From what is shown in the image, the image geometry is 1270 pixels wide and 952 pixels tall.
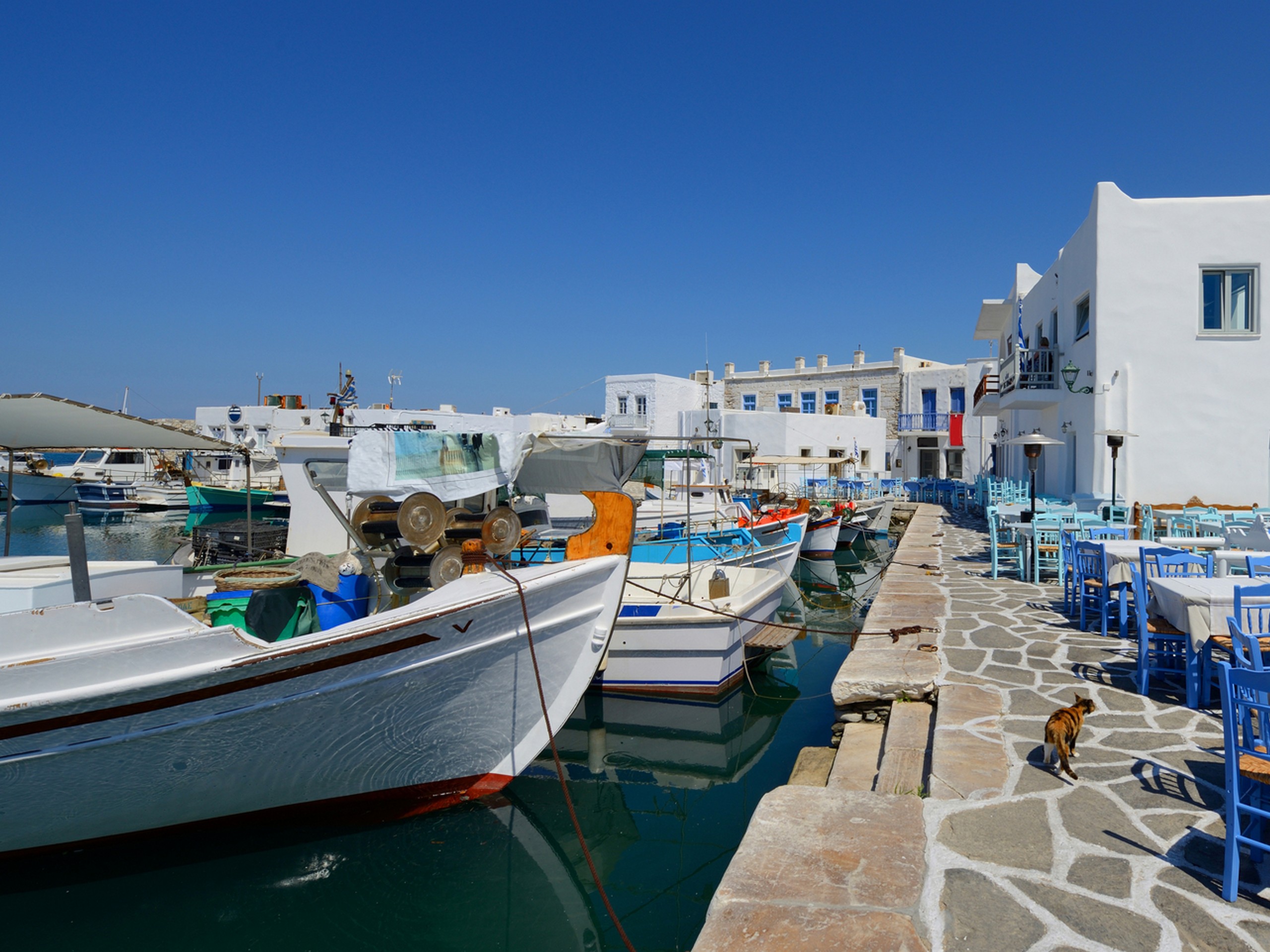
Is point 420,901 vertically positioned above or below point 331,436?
below

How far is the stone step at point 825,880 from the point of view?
2871 mm

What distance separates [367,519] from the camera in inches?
265

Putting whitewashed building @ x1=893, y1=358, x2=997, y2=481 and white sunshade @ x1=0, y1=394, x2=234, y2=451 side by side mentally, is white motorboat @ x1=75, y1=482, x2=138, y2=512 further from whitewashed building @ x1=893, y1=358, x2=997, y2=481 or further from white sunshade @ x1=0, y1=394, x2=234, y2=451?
whitewashed building @ x1=893, y1=358, x2=997, y2=481

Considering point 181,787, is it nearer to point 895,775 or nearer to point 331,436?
point 895,775

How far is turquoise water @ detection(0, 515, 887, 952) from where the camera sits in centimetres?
457

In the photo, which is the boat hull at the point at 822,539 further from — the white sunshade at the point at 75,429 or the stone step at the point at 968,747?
the white sunshade at the point at 75,429

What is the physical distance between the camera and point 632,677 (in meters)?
8.61

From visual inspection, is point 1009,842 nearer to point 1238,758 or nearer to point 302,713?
point 1238,758

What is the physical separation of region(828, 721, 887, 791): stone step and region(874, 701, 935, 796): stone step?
0.14 m

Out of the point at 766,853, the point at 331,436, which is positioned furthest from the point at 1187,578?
the point at 331,436

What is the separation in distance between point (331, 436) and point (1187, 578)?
1319cm

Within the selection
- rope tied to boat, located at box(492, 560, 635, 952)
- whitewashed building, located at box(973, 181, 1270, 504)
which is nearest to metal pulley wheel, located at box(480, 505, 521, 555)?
rope tied to boat, located at box(492, 560, 635, 952)

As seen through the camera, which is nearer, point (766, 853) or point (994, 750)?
point (766, 853)

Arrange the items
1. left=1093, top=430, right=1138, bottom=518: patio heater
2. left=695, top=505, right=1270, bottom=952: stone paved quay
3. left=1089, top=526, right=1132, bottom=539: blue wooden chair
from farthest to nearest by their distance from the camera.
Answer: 1. left=1093, top=430, right=1138, bottom=518: patio heater
2. left=1089, top=526, right=1132, bottom=539: blue wooden chair
3. left=695, top=505, right=1270, bottom=952: stone paved quay
